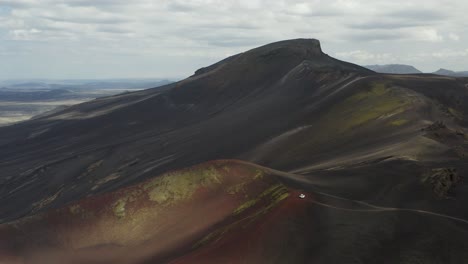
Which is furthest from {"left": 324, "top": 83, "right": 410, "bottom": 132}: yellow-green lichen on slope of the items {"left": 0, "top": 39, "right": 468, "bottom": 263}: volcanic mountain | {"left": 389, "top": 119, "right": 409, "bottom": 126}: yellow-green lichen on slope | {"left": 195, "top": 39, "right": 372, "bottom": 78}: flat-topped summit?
{"left": 195, "top": 39, "right": 372, "bottom": 78}: flat-topped summit

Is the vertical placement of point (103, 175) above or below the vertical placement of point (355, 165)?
below

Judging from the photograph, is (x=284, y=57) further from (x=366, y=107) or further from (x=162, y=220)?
(x=162, y=220)

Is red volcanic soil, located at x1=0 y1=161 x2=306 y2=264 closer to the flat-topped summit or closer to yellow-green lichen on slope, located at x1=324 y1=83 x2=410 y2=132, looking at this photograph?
yellow-green lichen on slope, located at x1=324 y1=83 x2=410 y2=132

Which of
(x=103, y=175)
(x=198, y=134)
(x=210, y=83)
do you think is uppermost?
(x=210, y=83)

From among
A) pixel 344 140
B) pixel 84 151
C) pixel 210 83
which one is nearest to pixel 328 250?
pixel 344 140

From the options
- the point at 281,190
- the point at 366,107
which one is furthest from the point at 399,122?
the point at 281,190

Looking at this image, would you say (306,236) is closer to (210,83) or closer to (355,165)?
(355,165)
